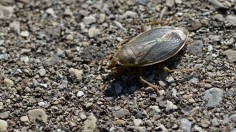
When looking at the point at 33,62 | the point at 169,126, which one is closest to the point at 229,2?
the point at 169,126

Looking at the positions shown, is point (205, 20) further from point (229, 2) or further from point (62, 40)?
point (62, 40)

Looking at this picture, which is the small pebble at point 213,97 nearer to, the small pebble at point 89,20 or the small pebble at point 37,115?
the small pebble at point 37,115

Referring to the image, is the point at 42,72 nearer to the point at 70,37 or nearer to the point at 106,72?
the point at 70,37

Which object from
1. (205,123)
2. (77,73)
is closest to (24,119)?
(77,73)

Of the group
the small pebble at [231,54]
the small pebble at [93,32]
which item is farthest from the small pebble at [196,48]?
the small pebble at [93,32]

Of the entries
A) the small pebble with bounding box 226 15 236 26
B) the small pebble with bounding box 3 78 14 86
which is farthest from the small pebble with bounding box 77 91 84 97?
the small pebble with bounding box 226 15 236 26
